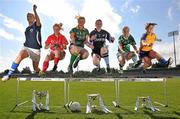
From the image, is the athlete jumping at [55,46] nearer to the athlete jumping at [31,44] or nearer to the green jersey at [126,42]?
the athlete jumping at [31,44]

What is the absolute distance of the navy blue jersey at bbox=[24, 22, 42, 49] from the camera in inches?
542

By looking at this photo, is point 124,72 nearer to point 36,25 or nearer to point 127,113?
point 127,113

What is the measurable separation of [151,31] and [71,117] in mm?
4979

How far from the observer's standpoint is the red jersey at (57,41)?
14.2m

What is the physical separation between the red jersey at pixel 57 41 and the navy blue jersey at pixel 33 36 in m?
0.48

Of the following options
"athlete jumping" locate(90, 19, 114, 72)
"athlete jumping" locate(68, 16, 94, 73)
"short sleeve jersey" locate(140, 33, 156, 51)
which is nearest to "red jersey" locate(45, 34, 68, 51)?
"athlete jumping" locate(68, 16, 94, 73)

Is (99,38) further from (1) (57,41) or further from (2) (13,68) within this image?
(2) (13,68)

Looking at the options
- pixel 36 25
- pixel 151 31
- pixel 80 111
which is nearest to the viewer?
pixel 36 25

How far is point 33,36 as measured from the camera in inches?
546

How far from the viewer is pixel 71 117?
47.3 feet

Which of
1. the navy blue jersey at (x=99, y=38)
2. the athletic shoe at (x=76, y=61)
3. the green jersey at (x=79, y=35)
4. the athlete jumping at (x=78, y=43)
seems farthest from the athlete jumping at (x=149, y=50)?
the athletic shoe at (x=76, y=61)

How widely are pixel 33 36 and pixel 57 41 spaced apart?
103cm

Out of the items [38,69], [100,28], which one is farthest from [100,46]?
[38,69]

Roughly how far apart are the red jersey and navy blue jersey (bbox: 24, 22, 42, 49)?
1.58 feet
